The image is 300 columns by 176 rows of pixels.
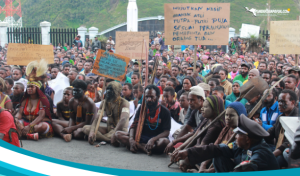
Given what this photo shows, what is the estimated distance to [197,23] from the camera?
723 cm

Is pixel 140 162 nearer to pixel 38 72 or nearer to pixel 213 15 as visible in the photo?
pixel 38 72

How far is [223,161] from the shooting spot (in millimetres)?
3320

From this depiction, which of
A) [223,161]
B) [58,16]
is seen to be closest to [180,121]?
[223,161]

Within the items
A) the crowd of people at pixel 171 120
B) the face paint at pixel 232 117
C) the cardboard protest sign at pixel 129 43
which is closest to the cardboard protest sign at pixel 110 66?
the crowd of people at pixel 171 120

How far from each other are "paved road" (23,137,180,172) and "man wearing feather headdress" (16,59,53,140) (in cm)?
17

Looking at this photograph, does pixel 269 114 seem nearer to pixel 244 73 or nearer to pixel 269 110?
pixel 269 110

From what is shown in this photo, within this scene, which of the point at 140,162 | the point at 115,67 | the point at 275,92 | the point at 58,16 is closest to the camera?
the point at 140,162

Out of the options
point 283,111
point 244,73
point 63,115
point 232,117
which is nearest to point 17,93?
point 63,115

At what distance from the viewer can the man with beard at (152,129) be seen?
195 inches

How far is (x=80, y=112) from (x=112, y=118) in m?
0.60

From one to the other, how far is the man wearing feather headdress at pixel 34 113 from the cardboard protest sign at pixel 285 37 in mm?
5027

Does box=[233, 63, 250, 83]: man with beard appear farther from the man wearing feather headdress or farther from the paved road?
the man wearing feather headdress

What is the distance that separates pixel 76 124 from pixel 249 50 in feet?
42.8

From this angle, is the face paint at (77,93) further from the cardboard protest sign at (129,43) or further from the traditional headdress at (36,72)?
the cardboard protest sign at (129,43)
